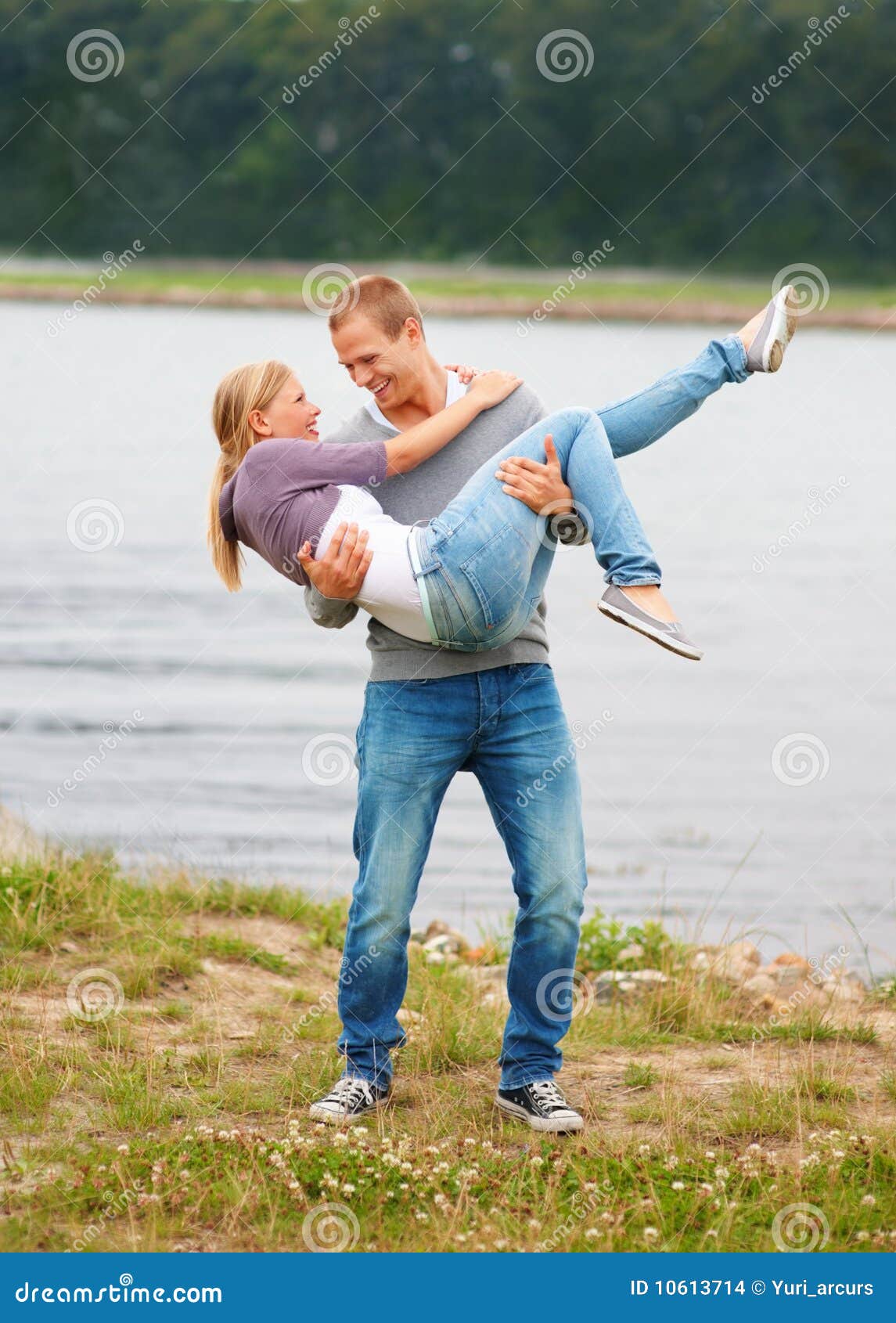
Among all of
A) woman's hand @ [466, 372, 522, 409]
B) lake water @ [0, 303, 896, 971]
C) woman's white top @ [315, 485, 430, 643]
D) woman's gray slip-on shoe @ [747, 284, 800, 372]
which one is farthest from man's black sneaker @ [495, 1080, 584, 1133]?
lake water @ [0, 303, 896, 971]

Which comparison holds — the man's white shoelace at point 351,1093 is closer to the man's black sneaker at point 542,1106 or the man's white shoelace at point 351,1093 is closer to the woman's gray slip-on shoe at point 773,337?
the man's black sneaker at point 542,1106

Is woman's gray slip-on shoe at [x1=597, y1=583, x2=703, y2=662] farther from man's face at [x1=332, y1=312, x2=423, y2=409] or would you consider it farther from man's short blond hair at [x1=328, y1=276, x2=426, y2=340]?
man's short blond hair at [x1=328, y1=276, x2=426, y2=340]

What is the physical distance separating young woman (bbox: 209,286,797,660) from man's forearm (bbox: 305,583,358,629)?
118mm

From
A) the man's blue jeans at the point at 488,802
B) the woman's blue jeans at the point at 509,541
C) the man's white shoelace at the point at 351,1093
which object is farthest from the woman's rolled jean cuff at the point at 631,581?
the man's white shoelace at the point at 351,1093

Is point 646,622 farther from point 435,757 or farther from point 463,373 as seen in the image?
point 463,373

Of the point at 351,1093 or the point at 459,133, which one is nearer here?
the point at 351,1093

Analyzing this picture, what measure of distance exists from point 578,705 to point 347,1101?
7.69 meters

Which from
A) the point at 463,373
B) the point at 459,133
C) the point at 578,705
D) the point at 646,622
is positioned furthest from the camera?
the point at 459,133

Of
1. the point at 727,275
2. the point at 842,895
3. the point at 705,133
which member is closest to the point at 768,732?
the point at 842,895

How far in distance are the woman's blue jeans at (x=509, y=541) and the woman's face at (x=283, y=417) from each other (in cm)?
48

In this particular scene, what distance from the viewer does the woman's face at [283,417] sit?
435cm

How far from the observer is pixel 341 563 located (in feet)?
13.2

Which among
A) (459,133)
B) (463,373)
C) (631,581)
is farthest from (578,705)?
(459,133)

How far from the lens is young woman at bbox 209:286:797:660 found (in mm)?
4066
